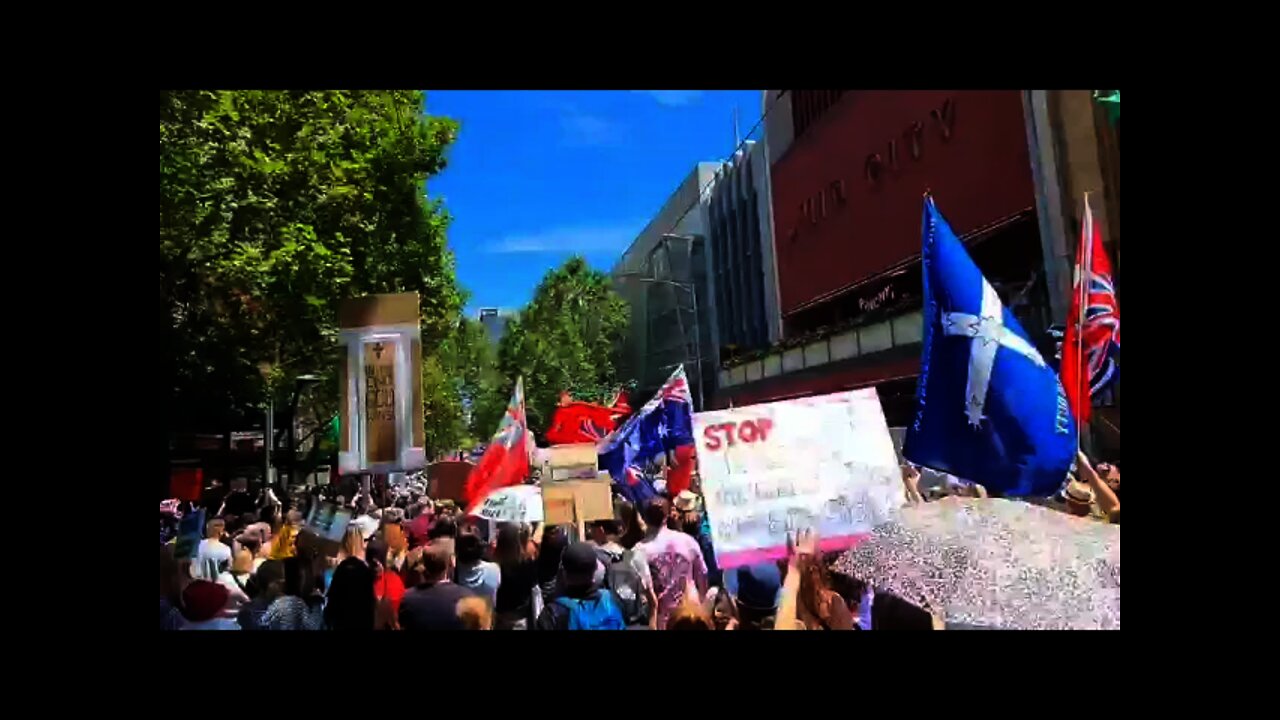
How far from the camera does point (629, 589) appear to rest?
5.36 metres

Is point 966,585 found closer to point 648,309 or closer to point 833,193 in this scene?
point 833,193

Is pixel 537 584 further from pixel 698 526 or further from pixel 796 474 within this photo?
pixel 796 474

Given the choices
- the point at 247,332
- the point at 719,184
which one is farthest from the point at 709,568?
the point at 719,184

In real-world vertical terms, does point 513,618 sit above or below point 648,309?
below

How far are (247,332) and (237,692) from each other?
13.3 meters

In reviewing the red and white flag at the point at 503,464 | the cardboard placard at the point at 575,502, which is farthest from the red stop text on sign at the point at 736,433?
the red and white flag at the point at 503,464

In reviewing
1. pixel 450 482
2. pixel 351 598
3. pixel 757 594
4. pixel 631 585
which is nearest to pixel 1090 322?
pixel 757 594

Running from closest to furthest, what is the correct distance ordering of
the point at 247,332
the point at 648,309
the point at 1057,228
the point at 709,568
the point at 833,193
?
the point at 709,568
the point at 247,332
the point at 1057,228
the point at 833,193
the point at 648,309

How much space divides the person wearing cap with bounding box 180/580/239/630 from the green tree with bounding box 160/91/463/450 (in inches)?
220

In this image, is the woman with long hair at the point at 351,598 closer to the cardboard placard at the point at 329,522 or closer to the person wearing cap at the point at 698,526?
the cardboard placard at the point at 329,522

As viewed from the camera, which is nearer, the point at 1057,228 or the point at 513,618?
the point at 513,618

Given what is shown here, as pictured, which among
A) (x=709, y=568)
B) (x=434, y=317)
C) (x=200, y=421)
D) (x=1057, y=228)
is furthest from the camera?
(x=434, y=317)

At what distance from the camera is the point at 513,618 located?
554cm

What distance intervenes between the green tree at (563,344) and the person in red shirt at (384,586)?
172 ft
